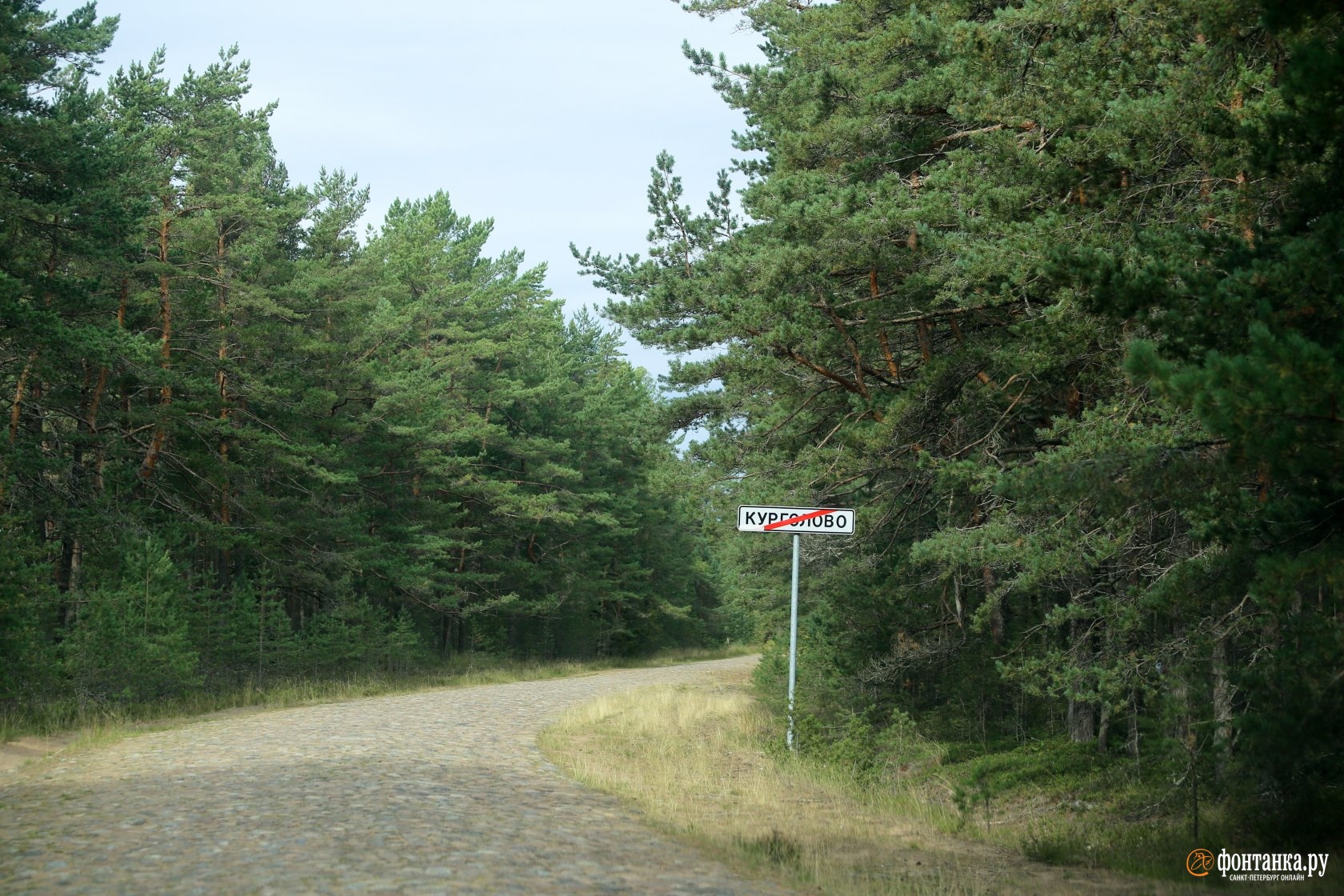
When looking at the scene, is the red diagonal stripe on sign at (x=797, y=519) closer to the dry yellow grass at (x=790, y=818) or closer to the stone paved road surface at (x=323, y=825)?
the dry yellow grass at (x=790, y=818)

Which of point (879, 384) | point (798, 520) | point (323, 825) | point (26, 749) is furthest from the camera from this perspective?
point (879, 384)

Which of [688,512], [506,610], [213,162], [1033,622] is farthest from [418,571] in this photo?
[1033,622]

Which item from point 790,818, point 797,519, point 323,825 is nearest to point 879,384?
point 797,519

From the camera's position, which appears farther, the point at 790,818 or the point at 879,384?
the point at 879,384

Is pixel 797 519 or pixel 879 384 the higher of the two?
pixel 879 384

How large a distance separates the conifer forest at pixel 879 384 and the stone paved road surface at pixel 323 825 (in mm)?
3698

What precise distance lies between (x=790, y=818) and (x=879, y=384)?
6773mm

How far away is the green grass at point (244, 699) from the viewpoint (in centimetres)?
1471

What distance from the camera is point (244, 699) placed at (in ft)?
66.0

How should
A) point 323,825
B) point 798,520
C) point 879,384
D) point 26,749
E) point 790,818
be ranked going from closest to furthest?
point 323,825
point 790,818
point 798,520
point 26,749
point 879,384

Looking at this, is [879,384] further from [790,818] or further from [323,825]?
[323,825]

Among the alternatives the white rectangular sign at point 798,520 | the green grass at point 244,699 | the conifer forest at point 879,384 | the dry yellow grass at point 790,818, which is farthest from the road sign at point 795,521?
the green grass at point 244,699

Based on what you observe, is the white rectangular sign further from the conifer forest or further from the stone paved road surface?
the stone paved road surface

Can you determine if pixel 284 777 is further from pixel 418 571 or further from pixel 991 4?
pixel 418 571
